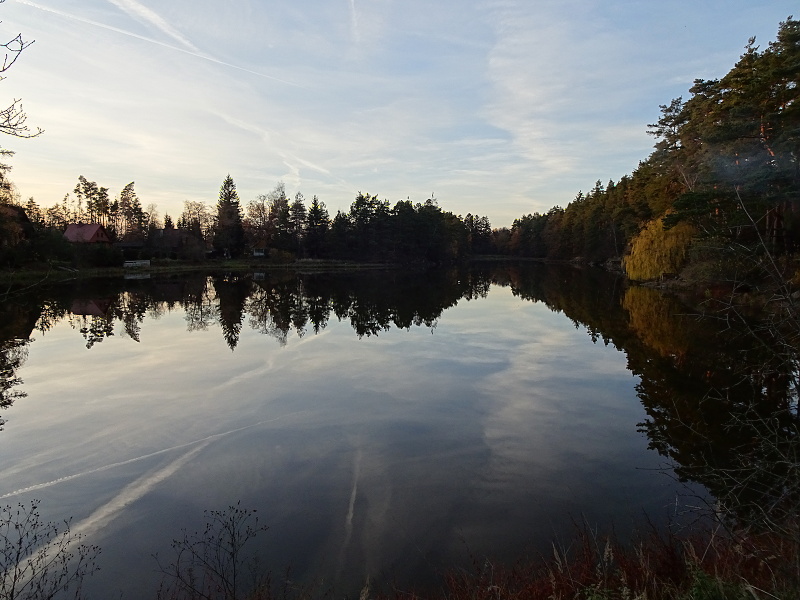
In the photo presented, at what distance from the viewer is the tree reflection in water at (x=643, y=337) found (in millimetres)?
6441

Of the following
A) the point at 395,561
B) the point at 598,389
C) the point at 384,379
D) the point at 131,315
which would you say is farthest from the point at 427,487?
the point at 131,315

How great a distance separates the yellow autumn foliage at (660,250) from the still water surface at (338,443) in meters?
17.4

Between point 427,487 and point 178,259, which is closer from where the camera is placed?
point 427,487

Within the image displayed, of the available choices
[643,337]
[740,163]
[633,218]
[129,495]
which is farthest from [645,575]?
[633,218]

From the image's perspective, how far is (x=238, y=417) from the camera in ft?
40.3

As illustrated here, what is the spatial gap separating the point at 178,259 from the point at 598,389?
7352 cm

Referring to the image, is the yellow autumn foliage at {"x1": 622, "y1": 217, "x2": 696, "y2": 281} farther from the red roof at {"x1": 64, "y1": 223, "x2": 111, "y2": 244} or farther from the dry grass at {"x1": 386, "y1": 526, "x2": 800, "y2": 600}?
the red roof at {"x1": 64, "y1": 223, "x2": 111, "y2": 244}

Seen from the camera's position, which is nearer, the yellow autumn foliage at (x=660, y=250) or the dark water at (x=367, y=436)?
the dark water at (x=367, y=436)

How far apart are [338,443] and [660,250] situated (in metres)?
36.4

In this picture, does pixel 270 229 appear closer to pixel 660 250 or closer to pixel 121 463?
pixel 660 250

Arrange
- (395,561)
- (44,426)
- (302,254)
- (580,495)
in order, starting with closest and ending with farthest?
(395,561)
(580,495)
(44,426)
(302,254)

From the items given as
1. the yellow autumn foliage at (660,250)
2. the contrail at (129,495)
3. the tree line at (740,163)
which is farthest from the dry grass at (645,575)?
the yellow autumn foliage at (660,250)

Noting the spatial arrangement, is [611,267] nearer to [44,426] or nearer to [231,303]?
[231,303]

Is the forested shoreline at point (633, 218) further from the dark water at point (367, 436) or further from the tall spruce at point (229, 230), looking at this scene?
the dark water at point (367, 436)
